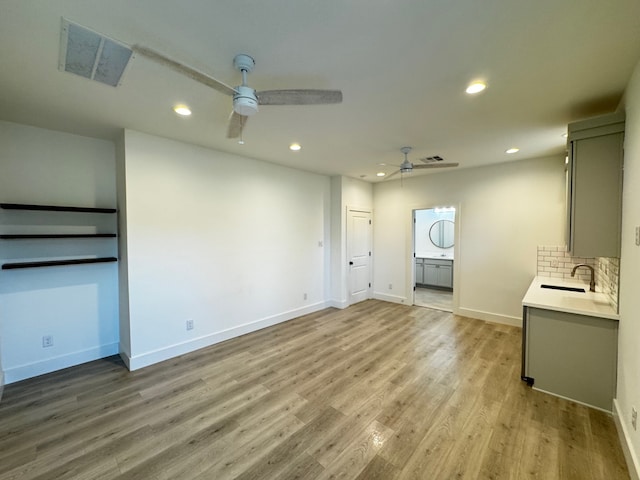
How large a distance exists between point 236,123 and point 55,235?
2.56 metres

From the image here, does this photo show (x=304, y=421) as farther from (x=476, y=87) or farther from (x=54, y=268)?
(x=54, y=268)

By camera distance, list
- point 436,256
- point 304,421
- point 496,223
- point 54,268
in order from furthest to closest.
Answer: point 436,256 < point 496,223 < point 54,268 < point 304,421

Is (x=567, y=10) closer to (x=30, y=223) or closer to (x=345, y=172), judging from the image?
(x=345, y=172)

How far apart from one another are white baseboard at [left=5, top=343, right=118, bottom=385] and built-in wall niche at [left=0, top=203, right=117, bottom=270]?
1096 mm

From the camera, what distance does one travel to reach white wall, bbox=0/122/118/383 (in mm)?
2859

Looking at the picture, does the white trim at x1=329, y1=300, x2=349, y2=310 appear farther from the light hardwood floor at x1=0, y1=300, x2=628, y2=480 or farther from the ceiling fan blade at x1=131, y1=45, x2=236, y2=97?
the ceiling fan blade at x1=131, y1=45, x2=236, y2=97

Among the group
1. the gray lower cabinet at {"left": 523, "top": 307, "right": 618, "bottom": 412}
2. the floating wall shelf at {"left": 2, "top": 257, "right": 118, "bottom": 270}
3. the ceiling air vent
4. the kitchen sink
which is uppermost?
the ceiling air vent

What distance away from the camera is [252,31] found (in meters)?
1.55

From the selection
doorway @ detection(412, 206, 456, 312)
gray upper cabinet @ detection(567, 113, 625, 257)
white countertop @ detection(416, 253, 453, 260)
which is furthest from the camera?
white countertop @ detection(416, 253, 453, 260)

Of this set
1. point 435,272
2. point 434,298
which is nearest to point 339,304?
point 434,298

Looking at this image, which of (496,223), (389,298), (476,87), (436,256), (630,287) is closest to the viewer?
(630,287)

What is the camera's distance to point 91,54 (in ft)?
5.71

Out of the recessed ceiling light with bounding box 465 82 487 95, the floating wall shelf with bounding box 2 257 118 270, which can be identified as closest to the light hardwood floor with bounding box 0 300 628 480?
the floating wall shelf with bounding box 2 257 118 270

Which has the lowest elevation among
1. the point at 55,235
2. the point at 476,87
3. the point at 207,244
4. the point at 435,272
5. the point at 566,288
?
the point at 435,272
